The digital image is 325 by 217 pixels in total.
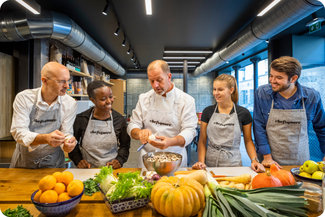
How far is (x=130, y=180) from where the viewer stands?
0.98 meters

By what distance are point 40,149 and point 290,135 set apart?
251 centimetres

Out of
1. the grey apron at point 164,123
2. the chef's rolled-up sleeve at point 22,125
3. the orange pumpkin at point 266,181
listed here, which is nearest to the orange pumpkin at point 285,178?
the orange pumpkin at point 266,181

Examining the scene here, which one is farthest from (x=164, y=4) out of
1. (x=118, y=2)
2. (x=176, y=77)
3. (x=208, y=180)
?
(x=176, y=77)

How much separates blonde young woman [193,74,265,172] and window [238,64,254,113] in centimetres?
703

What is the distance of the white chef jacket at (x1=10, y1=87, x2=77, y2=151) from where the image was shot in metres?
1.56

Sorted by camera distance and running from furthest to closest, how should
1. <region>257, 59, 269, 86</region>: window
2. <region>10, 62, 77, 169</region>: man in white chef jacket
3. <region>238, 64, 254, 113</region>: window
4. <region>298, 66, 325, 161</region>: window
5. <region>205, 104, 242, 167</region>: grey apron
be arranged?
<region>238, 64, 254, 113</region>: window → <region>257, 59, 269, 86</region>: window → <region>298, 66, 325, 161</region>: window → <region>205, 104, 242, 167</region>: grey apron → <region>10, 62, 77, 169</region>: man in white chef jacket

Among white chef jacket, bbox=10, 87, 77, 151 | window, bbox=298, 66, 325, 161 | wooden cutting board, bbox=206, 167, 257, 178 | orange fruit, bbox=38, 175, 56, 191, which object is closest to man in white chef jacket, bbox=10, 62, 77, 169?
white chef jacket, bbox=10, 87, 77, 151

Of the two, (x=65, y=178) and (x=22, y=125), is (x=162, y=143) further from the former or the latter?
(x=22, y=125)

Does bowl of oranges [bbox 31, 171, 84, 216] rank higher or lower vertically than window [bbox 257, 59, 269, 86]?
lower

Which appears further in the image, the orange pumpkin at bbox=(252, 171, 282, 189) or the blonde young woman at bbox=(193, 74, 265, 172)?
the blonde young woman at bbox=(193, 74, 265, 172)

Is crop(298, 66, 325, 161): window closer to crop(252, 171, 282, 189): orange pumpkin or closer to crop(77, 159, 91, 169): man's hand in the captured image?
crop(252, 171, 282, 189): orange pumpkin

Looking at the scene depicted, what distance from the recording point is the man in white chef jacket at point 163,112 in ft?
6.10

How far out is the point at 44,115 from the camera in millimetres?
1765

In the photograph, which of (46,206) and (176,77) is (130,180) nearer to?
(46,206)
